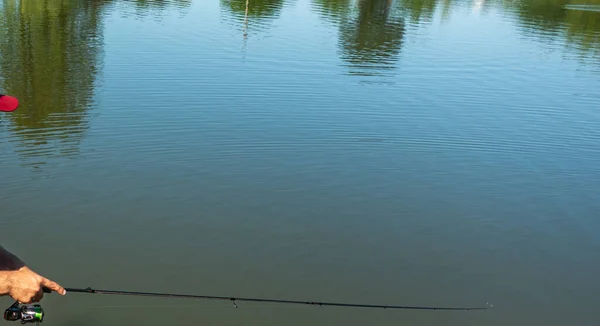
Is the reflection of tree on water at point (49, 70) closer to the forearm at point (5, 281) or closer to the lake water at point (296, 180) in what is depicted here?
the lake water at point (296, 180)

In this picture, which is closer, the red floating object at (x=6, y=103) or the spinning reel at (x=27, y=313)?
the red floating object at (x=6, y=103)

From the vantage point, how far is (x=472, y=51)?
98.0 feet

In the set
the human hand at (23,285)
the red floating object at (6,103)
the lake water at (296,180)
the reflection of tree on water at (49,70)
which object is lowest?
the reflection of tree on water at (49,70)

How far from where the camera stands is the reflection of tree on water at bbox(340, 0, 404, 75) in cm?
2588

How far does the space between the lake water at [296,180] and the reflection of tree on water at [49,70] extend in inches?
4.0

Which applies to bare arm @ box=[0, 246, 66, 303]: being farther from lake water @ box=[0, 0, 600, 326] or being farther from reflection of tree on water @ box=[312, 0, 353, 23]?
reflection of tree on water @ box=[312, 0, 353, 23]

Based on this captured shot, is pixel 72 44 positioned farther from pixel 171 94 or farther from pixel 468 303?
pixel 468 303

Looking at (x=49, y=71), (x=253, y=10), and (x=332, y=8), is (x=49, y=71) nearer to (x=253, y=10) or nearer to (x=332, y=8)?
(x=253, y=10)

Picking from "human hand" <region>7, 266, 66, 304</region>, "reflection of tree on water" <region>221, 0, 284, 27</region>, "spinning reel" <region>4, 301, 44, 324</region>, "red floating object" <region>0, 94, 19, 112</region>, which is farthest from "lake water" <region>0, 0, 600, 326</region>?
"reflection of tree on water" <region>221, 0, 284, 27</region>

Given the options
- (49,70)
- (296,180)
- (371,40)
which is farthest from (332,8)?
(296,180)

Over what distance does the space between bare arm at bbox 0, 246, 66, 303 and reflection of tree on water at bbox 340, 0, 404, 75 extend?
1980 centimetres

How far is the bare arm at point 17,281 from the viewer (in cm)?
496

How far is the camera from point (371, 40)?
32219 millimetres

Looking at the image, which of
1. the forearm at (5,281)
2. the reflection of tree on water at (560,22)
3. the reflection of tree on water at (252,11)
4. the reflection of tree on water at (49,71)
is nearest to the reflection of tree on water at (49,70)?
the reflection of tree on water at (49,71)
